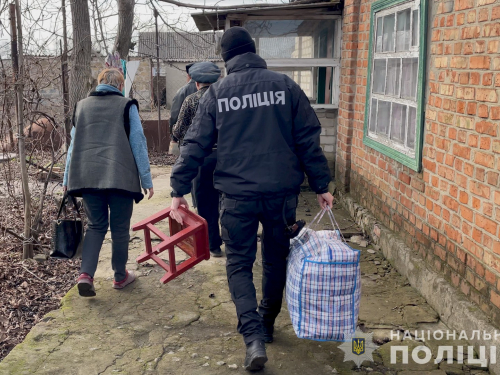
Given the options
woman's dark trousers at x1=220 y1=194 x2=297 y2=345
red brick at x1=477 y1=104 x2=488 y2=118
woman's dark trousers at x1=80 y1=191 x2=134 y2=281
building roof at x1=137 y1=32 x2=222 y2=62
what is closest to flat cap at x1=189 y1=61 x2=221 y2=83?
woman's dark trousers at x1=80 y1=191 x2=134 y2=281

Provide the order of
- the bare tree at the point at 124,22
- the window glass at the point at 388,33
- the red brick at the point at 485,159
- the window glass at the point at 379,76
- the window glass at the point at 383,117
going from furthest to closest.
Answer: the bare tree at the point at 124,22
the window glass at the point at 379,76
the window glass at the point at 383,117
the window glass at the point at 388,33
the red brick at the point at 485,159

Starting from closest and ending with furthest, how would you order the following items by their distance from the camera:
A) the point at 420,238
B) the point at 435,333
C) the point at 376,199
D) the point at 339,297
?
the point at 339,297, the point at 435,333, the point at 420,238, the point at 376,199

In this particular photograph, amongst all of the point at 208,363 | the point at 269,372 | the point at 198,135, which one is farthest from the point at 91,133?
the point at 269,372

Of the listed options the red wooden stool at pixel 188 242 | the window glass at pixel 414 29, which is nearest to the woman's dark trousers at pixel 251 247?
the red wooden stool at pixel 188 242

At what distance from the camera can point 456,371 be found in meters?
3.19

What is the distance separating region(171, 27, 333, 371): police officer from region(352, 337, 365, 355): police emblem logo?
0.67 meters

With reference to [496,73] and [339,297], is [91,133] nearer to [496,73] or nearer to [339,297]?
[339,297]

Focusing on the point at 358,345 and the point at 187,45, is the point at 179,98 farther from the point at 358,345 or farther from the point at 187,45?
the point at 187,45

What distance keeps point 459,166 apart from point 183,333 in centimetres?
229

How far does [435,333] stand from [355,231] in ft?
7.89

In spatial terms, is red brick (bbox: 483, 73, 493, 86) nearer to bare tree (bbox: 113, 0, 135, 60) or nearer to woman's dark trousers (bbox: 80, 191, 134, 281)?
woman's dark trousers (bbox: 80, 191, 134, 281)

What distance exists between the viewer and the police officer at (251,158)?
3186 millimetres

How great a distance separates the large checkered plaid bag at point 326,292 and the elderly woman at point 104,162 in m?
1.69

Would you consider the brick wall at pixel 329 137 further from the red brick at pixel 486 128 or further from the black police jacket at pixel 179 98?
the red brick at pixel 486 128
